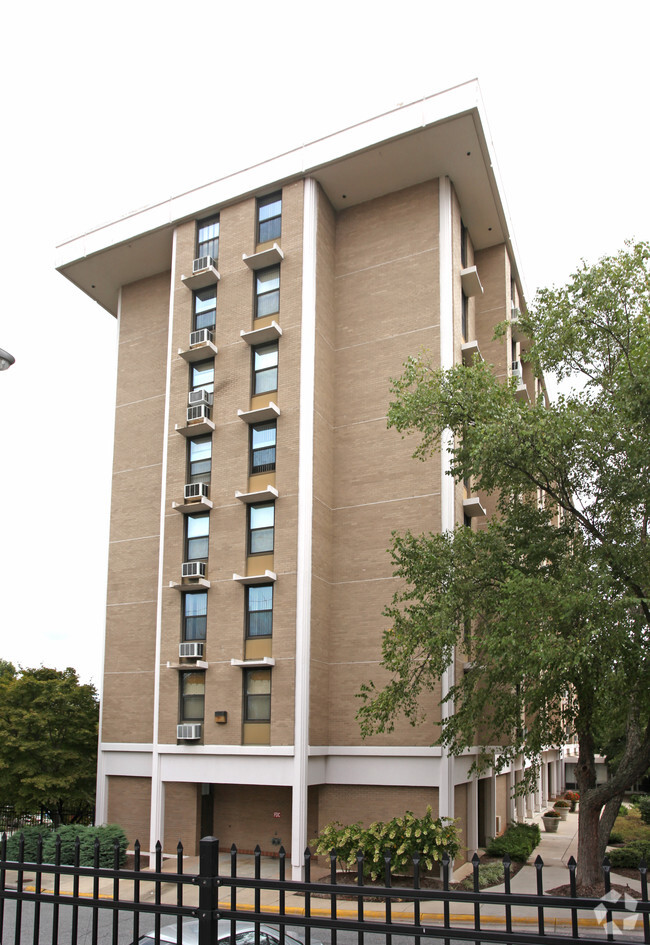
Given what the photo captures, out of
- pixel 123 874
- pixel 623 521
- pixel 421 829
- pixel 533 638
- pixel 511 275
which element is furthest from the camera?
pixel 511 275

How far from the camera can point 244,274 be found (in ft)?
99.5

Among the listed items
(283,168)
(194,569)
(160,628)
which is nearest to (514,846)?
(160,628)

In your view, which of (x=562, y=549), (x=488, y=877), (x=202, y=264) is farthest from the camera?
(x=202, y=264)

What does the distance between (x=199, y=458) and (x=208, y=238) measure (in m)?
8.75

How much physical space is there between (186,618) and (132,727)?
465cm

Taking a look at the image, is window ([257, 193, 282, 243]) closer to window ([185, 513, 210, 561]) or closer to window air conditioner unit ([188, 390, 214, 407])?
window air conditioner unit ([188, 390, 214, 407])

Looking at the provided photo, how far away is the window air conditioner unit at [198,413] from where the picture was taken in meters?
29.5

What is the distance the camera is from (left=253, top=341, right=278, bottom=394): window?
29.2 metres

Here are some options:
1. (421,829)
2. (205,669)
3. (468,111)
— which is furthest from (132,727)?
(468,111)

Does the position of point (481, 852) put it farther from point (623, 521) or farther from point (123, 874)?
point (123, 874)

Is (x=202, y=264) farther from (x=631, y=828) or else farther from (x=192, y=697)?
(x=631, y=828)

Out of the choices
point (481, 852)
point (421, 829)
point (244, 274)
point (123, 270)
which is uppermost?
point (123, 270)

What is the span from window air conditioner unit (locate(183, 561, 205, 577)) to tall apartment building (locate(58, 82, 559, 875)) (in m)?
0.09

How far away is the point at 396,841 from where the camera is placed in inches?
886
